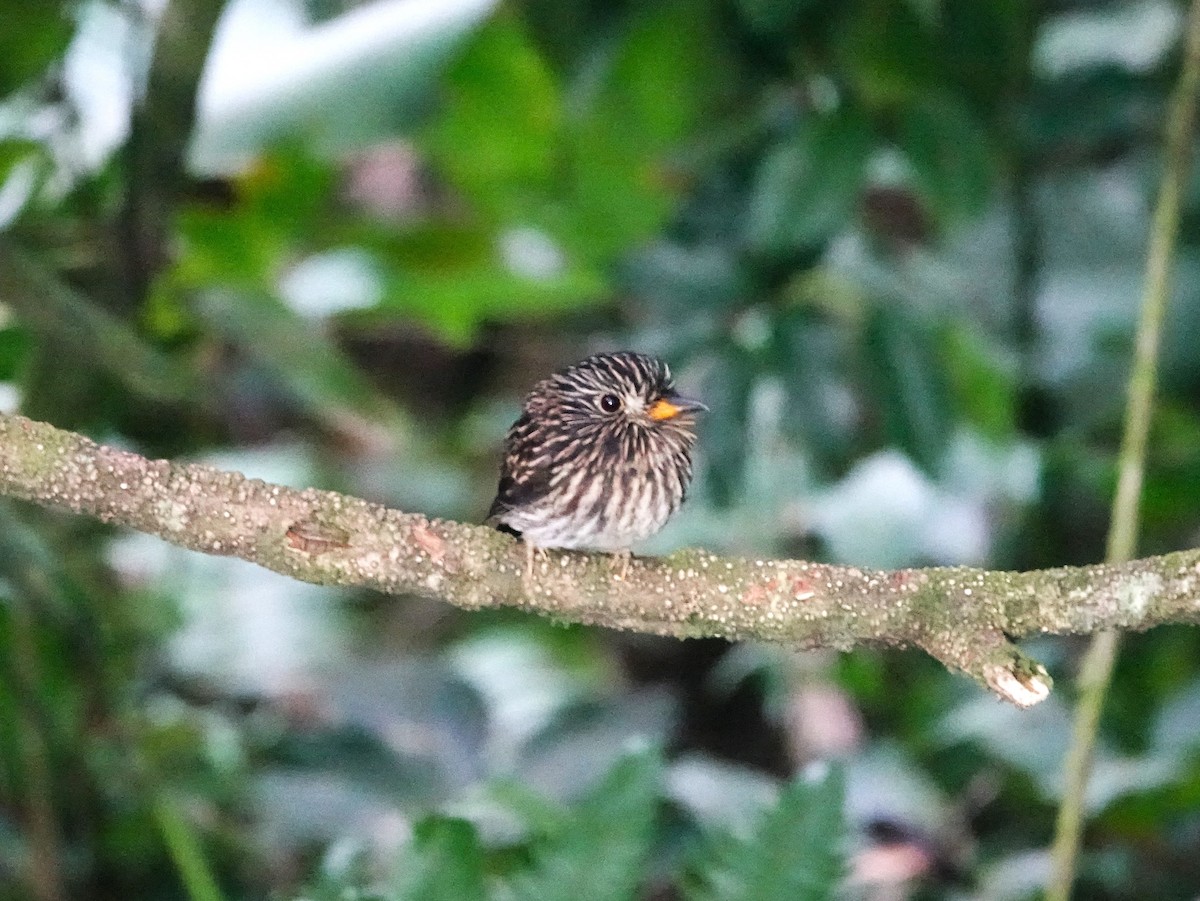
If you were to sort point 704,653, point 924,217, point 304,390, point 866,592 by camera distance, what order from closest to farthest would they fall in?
point 866,592
point 304,390
point 924,217
point 704,653

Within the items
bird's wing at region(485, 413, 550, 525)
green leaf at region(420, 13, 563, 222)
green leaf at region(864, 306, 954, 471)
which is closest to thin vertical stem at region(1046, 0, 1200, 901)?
green leaf at region(864, 306, 954, 471)

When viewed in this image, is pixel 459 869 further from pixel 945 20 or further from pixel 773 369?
pixel 945 20

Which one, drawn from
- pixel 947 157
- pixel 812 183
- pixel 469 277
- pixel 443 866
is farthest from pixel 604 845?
pixel 469 277

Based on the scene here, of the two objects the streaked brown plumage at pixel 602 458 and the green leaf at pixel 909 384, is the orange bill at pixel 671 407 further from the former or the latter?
the green leaf at pixel 909 384

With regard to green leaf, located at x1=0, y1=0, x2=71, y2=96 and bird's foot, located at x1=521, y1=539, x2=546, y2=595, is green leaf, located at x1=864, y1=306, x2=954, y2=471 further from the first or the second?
green leaf, located at x1=0, y1=0, x2=71, y2=96

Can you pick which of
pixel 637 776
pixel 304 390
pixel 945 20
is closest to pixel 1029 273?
pixel 945 20

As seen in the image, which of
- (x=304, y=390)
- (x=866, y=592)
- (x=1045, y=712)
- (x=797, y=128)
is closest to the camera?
(x=866, y=592)

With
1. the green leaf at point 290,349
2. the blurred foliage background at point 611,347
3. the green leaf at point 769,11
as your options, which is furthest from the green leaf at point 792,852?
the green leaf at point 769,11
